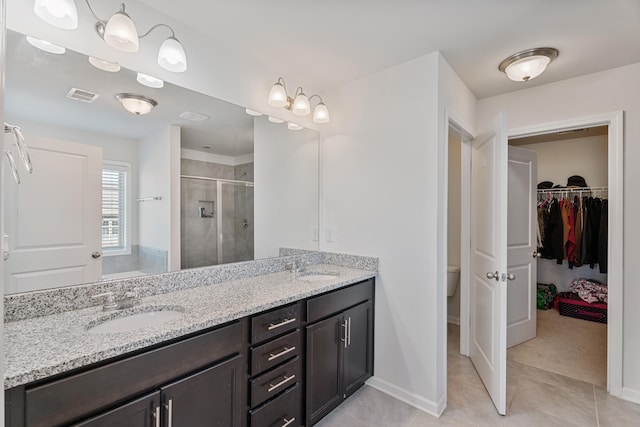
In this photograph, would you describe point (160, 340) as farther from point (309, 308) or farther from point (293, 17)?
point (293, 17)

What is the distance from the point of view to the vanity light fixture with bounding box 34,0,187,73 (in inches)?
47.8

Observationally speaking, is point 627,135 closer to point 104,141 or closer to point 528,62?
point 528,62

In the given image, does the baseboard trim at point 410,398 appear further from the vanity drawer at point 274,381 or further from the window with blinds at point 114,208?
the window with blinds at point 114,208

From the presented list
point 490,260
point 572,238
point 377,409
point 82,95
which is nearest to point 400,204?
point 490,260

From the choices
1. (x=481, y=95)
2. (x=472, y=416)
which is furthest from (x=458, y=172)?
(x=472, y=416)

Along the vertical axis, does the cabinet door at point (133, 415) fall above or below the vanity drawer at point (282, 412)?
above

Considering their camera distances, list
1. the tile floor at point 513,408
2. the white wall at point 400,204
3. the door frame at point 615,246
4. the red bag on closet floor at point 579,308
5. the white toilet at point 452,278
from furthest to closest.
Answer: the red bag on closet floor at point 579,308, the white toilet at point 452,278, the door frame at point 615,246, the white wall at point 400,204, the tile floor at point 513,408

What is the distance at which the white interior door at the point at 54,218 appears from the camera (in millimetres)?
1272

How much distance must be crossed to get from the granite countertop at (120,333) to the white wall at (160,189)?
31 cm

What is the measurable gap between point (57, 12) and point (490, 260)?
2764 millimetres

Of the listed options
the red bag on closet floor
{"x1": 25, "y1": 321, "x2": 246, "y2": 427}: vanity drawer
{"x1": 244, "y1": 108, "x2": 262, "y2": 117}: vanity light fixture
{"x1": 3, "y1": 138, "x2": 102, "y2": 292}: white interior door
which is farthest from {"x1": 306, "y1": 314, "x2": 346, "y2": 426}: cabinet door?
the red bag on closet floor

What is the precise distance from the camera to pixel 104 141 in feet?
5.01

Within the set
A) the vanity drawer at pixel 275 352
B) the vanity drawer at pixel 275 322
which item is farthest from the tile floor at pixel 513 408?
the vanity drawer at pixel 275 322

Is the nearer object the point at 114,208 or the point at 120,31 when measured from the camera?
the point at 120,31
